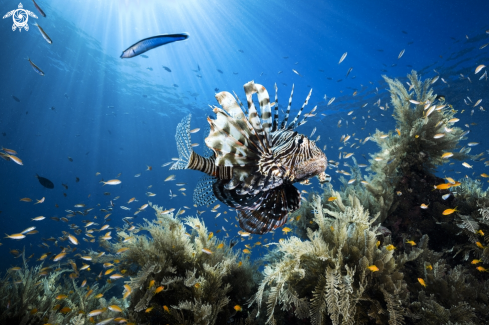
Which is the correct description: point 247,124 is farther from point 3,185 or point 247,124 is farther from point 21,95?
point 3,185

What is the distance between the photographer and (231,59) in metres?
26.2

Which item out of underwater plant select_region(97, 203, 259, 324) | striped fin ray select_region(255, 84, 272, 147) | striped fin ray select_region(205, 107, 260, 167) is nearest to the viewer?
striped fin ray select_region(205, 107, 260, 167)

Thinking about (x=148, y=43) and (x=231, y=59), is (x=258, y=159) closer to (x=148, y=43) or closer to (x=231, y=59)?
(x=148, y=43)

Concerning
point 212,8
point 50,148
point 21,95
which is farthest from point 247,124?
point 50,148

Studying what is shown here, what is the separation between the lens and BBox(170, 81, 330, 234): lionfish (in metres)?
1.73

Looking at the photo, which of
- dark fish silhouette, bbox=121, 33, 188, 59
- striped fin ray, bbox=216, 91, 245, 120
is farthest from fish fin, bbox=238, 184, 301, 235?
dark fish silhouette, bbox=121, 33, 188, 59

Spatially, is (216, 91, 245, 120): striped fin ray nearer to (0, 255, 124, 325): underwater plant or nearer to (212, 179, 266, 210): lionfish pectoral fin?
(212, 179, 266, 210): lionfish pectoral fin

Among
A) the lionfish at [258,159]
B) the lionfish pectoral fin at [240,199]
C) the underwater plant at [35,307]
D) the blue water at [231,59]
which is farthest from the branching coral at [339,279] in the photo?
the blue water at [231,59]

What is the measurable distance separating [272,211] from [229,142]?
0.85 metres

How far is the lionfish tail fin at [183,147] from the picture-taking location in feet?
8.29

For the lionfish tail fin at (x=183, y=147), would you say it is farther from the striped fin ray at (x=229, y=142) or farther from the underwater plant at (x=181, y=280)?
the underwater plant at (x=181, y=280)

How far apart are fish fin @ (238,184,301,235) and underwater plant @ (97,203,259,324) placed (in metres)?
1.44

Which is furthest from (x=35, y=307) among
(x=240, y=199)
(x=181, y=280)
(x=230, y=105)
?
(x=230, y=105)

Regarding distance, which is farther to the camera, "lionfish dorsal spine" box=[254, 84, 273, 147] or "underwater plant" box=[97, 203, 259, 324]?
"underwater plant" box=[97, 203, 259, 324]
